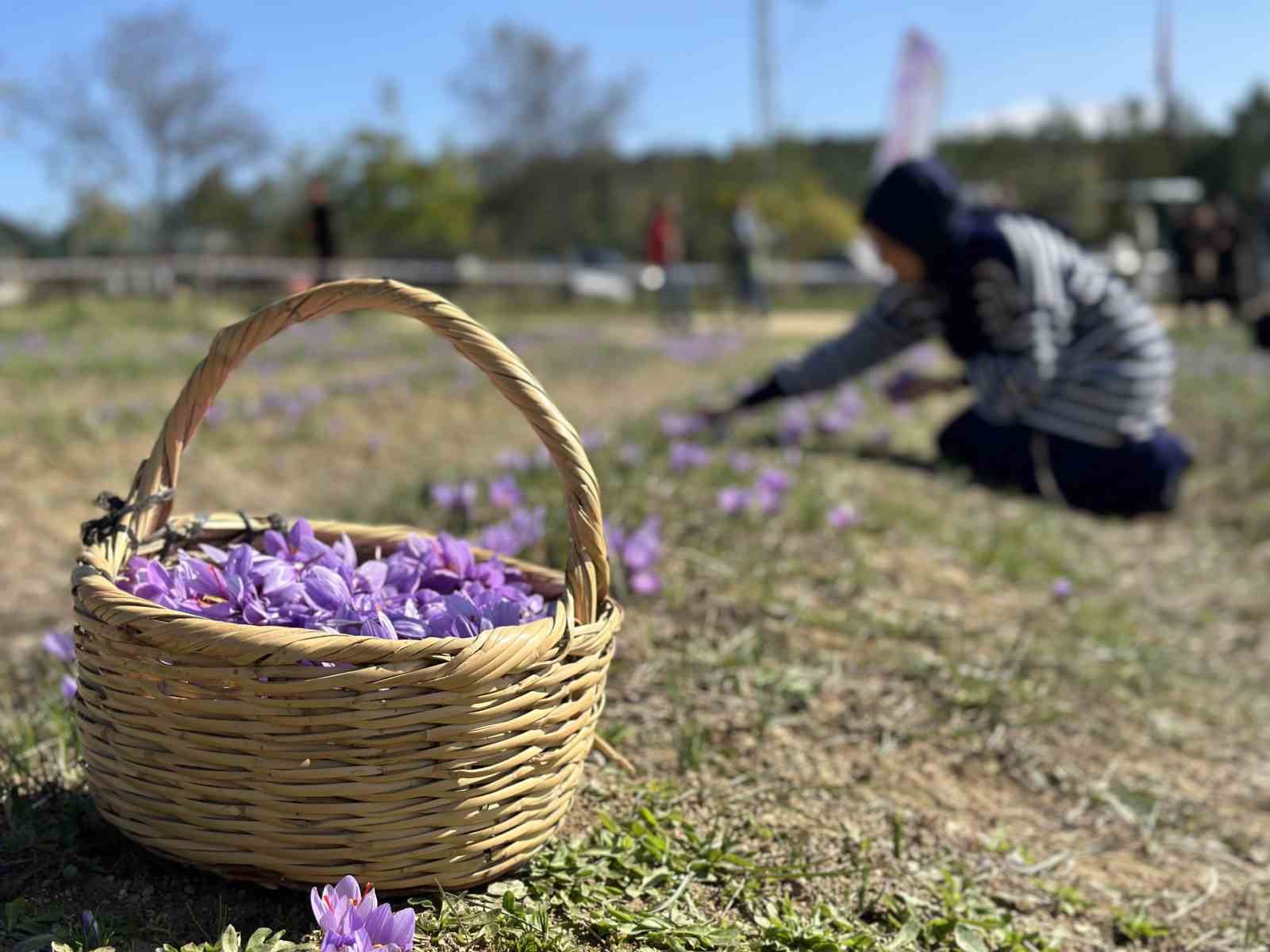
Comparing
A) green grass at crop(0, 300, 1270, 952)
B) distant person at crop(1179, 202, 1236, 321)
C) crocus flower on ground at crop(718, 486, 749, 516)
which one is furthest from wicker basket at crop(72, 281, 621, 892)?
distant person at crop(1179, 202, 1236, 321)

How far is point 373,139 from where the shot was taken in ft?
104

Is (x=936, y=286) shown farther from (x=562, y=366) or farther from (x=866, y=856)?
(x=562, y=366)

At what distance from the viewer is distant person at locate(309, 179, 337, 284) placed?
14.1m

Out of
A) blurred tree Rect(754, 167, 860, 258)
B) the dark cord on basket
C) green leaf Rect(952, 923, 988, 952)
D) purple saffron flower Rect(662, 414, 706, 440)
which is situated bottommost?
green leaf Rect(952, 923, 988, 952)

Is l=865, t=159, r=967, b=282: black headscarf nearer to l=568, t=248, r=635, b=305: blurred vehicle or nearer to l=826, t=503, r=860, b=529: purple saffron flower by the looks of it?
l=826, t=503, r=860, b=529: purple saffron flower

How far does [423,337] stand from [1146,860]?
999 centimetres

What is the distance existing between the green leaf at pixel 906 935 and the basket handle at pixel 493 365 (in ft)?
2.02

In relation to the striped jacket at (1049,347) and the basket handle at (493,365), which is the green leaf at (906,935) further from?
the striped jacket at (1049,347)

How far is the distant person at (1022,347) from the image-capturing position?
163 inches

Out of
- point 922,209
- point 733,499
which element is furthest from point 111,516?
point 922,209

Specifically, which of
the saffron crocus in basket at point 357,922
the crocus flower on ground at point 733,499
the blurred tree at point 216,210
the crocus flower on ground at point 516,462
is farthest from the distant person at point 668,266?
the blurred tree at point 216,210

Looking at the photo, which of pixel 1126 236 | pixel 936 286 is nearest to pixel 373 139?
pixel 1126 236

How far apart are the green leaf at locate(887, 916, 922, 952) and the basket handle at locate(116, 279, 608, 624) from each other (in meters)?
0.61

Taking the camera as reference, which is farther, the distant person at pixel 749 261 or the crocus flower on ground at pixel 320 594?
the distant person at pixel 749 261
